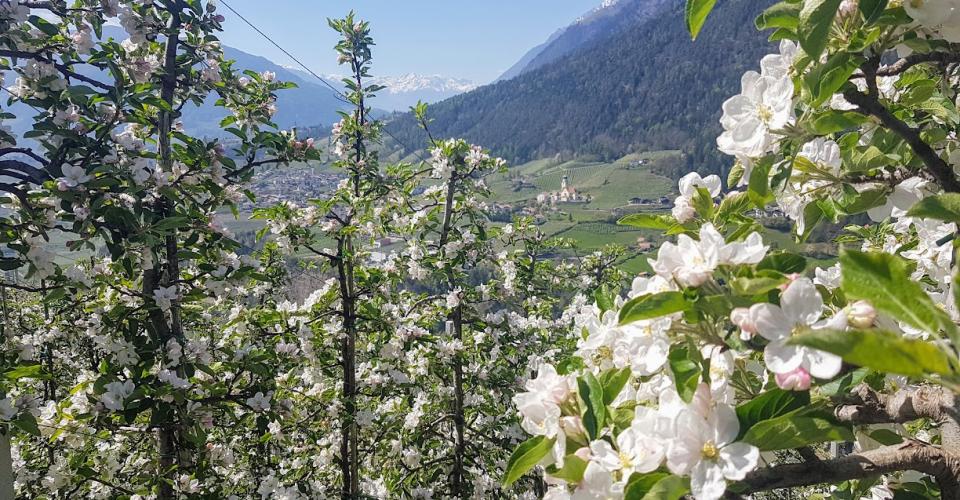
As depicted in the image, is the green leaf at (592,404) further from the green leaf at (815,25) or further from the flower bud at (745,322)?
the green leaf at (815,25)

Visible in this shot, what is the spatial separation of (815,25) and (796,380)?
1.89 feet

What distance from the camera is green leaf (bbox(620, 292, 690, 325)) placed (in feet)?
2.80

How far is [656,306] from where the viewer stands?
2.81ft

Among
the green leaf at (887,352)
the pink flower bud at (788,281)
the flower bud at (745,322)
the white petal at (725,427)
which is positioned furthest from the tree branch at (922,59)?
the green leaf at (887,352)

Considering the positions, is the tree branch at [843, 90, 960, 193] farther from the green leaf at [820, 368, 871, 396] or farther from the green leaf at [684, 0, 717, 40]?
the green leaf at [820, 368, 871, 396]

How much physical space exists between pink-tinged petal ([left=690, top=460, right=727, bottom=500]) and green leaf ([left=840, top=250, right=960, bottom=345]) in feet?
1.29

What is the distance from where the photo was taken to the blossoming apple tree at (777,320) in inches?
31.8

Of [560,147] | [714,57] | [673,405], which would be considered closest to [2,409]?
[673,405]

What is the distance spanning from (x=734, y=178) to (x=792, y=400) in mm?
582

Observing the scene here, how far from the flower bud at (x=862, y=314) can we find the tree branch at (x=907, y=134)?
0.49 m

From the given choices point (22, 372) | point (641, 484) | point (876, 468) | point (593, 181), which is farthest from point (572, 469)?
point (593, 181)

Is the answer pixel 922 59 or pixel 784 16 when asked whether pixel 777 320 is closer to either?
pixel 784 16

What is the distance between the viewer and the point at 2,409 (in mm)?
2225

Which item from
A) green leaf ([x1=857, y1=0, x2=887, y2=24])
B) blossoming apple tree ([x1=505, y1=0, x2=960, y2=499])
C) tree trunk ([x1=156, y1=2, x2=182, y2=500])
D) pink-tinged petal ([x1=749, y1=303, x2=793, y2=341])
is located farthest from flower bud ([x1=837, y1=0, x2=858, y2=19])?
tree trunk ([x1=156, y1=2, x2=182, y2=500])
